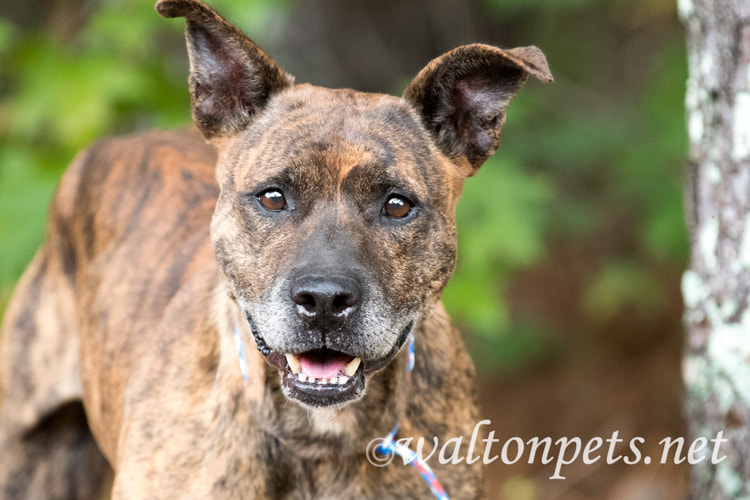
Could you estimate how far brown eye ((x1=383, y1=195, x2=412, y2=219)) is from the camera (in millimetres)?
3182

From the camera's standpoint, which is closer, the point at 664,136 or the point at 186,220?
the point at 186,220

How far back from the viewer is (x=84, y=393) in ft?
14.3

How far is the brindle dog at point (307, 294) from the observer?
118 inches

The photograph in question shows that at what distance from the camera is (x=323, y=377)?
3020 millimetres

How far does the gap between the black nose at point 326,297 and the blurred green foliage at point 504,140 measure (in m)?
2.42

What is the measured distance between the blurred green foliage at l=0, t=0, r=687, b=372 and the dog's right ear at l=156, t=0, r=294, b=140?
1518 mm

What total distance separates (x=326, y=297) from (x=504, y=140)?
3.97m

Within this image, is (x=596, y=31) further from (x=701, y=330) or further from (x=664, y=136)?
(x=701, y=330)

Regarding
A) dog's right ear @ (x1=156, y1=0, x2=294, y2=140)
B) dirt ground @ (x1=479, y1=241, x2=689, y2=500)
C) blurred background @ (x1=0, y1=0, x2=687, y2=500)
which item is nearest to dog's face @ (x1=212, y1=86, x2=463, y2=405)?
dog's right ear @ (x1=156, y1=0, x2=294, y2=140)

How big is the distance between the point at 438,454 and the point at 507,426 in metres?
4.15

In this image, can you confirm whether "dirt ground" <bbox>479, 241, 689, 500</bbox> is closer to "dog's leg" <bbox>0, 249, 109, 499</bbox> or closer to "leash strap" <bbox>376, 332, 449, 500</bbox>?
"dog's leg" <bbox>0, 249, 109, 499</bbox>

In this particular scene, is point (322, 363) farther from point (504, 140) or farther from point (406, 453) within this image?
point (504, 140)

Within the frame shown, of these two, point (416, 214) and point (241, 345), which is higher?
point (416, 214)

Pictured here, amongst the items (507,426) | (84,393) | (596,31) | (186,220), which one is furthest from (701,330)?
(596,31)
